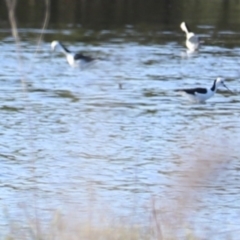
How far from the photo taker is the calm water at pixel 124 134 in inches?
168

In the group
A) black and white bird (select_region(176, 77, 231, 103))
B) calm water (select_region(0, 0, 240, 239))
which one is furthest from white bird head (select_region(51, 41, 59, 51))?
black and white bird (select_region(176, 77, 231, 103))

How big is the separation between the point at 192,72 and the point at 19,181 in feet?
24.2

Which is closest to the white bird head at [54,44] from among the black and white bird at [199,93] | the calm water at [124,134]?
the calm water at [124,134]

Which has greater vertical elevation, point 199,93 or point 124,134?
point 124,134

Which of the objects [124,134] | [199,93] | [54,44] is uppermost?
[124,134]

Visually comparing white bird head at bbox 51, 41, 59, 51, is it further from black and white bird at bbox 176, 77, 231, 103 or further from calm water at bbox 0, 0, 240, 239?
black and white bird at bbox 176, 77, 231, 103

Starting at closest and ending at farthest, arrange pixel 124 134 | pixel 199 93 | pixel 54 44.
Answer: pixel 124 134 → pixel 199 93 → pixel 54 44

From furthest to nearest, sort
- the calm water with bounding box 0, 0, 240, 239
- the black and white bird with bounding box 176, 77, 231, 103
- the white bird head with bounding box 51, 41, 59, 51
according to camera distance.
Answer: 1. the white bird head with bounding box 51, 41, 59, 51
2. the black and white bird with bounding box 176, 77, 231, 103
3. the calm water with bounding box 0, 0, 240, 239

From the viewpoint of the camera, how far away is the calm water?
14.0 ft

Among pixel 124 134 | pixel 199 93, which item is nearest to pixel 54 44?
pixel 199 93

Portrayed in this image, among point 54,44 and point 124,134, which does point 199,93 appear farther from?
point 54,44

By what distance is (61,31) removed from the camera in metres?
20.0

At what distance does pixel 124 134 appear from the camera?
32.2 ft

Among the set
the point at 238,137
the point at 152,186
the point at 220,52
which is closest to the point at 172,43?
the point at 220,52
